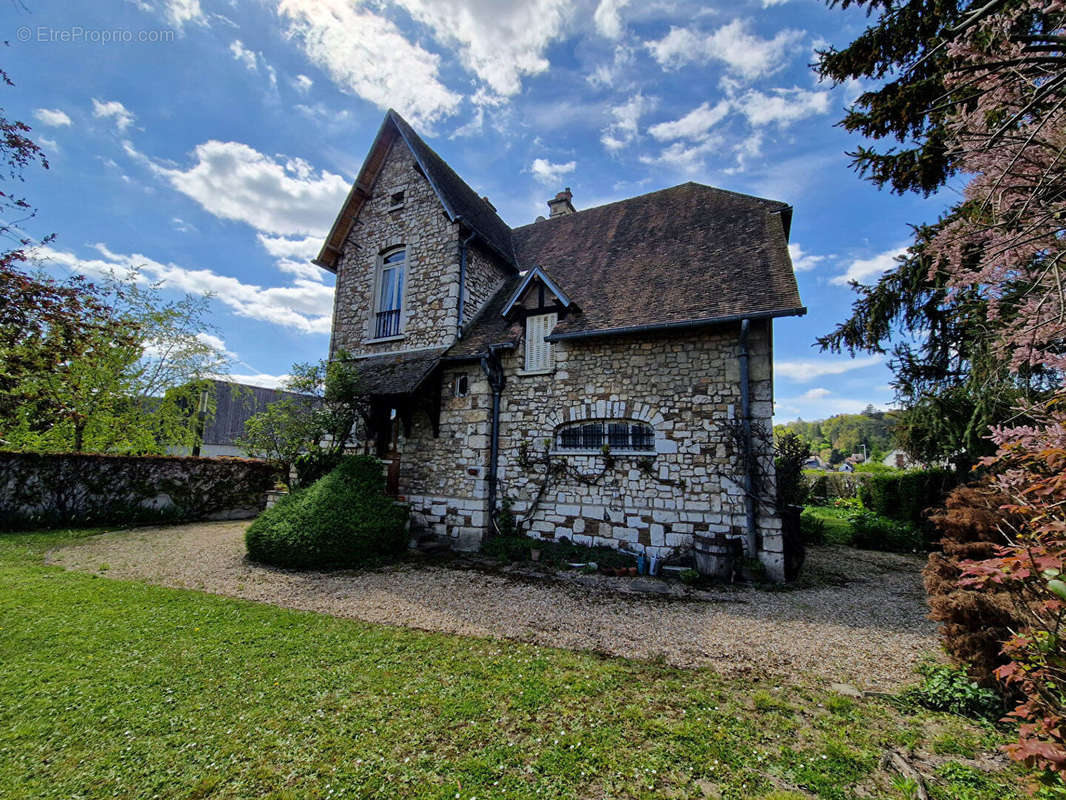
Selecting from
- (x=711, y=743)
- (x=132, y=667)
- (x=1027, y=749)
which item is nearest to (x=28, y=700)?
(x=132, y=667)

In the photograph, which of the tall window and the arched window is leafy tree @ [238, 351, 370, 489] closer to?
the tall window

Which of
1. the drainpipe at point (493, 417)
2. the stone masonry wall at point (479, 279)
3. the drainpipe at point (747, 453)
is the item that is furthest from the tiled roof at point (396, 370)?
the drainpipe at point (747, 453)

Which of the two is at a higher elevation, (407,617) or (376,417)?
(376,417)

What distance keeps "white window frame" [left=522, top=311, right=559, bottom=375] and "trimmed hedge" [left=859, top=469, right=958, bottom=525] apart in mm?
8997

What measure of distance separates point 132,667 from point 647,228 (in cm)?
1138

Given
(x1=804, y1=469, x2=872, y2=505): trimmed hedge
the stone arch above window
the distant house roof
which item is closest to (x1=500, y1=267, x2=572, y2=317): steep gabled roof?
the stone arch above window

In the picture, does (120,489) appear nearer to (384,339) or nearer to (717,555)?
(384,339)

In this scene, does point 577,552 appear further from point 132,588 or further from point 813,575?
point 132,588

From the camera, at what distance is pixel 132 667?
370cm

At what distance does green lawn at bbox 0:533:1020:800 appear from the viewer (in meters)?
2.50

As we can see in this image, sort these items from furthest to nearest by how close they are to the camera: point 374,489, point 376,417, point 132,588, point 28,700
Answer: point 376,417 → point 374,489 → point 132,588 → point 28,700

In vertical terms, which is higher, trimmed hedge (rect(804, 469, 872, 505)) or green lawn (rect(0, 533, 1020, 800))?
trimmed hedge (rect(804, 469, 872, 505))

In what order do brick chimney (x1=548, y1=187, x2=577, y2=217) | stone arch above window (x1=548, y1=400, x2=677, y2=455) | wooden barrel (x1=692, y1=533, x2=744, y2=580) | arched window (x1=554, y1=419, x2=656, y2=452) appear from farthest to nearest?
brick chimney (x1=548, y1=187, x2=577, y2=217)
arched window (x1=554, y1=419, x2=656, y2=452)
stone arch above window (x1=548, y1=400, x2=677, y2=455)
wooden barrel (x1=692, y1=533, x2=744, y2=580)

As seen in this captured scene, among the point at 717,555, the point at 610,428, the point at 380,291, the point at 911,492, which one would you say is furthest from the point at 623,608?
the point at 911,492
